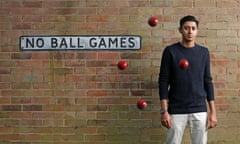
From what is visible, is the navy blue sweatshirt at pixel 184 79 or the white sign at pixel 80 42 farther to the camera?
the white sign at pixel 80 42

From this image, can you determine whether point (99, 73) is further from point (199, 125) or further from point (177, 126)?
point (199, 125)

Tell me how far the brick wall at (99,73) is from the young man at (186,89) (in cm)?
77

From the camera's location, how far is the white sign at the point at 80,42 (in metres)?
5.64

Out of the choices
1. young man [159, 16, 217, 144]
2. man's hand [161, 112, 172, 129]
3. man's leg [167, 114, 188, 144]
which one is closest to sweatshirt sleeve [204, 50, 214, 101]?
young man [159, 16, 217, 144]

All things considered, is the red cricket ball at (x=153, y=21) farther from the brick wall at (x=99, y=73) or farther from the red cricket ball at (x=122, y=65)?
the red cricket ball at (x=122, y=65)

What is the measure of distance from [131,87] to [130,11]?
35.7 inches

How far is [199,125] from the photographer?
15.8ft

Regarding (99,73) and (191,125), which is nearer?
(191,125)

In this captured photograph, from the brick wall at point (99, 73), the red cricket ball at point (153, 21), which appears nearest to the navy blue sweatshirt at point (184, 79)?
the red cricket ball at point (153, 21)

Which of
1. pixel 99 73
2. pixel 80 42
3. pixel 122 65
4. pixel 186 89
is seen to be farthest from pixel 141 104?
pixel 80 42

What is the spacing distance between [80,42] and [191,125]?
5.60 ft

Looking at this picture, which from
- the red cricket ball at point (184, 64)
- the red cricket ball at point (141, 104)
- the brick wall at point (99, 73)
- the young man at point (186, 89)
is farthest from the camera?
the brick wall at point (99, 73)

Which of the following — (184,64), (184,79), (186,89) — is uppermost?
(184,64)

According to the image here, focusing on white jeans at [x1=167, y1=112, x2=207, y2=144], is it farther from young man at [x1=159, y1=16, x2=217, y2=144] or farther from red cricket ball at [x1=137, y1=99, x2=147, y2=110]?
red cricket ball at [x1=137, y1=99, x2=147, y2=110]
